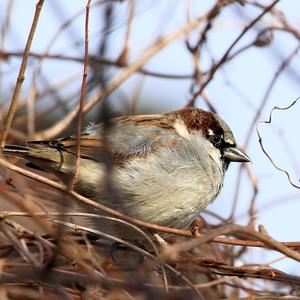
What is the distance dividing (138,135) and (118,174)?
A: 0.22m

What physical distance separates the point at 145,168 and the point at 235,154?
54 cm

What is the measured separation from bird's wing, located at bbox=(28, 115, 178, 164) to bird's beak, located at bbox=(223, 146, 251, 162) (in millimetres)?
281

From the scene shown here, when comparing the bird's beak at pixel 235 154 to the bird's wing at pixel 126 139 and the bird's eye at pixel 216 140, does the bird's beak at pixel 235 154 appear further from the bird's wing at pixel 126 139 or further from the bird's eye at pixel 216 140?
the bird's wing at pixel 126 139

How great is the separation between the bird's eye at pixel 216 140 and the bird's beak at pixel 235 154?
42 millimetres

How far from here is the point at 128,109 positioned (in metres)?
3.52

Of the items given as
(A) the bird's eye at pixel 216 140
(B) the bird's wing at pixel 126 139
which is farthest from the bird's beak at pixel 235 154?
(B) the bird's wing at pixel 126 139

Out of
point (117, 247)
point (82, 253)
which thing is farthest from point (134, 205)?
point (82, 253)

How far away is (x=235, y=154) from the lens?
323cm

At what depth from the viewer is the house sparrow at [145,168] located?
2.85 m

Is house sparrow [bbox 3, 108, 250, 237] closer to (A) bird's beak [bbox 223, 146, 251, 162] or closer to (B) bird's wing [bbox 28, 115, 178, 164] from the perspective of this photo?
(B) bird's wing [bbox 28, 115, 178, 164]

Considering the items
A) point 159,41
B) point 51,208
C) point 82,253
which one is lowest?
point 82,253

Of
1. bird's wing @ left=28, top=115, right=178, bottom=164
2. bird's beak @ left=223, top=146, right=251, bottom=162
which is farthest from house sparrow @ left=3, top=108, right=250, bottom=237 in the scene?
bird's beak @ left=223, top=146, right=251, bottom=162

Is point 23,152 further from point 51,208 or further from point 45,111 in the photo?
point 45,111

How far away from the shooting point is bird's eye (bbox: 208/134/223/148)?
3.28m
